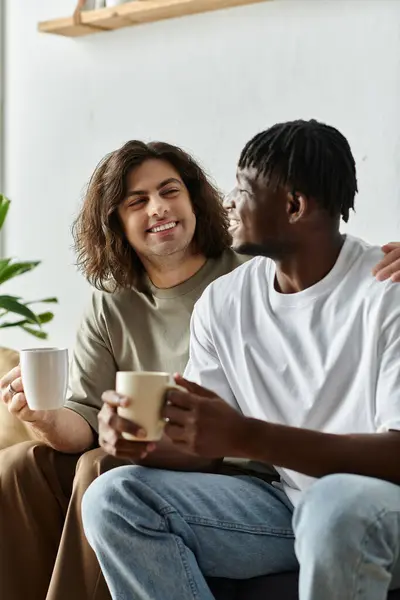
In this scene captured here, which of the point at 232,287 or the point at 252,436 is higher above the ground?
the point at 232,287

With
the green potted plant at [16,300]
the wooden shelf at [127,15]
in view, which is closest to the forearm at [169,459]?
the green potted plant at [16,300]

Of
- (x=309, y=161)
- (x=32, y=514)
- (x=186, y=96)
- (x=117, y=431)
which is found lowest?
(x=32, y=514)

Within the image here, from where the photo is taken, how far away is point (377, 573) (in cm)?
138

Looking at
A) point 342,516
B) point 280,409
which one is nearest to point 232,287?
point 280,409

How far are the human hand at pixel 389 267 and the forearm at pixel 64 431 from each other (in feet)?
2.63

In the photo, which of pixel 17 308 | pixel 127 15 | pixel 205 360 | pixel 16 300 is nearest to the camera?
pixel 205 360

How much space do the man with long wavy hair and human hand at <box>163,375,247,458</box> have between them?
534 mm

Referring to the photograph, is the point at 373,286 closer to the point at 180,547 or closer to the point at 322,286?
the point at 322,286

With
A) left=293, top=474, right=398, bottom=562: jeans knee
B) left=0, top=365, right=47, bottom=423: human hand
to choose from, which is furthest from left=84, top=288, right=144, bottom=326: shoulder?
left=293, top=474, right=398, bottom=562: jeans knee

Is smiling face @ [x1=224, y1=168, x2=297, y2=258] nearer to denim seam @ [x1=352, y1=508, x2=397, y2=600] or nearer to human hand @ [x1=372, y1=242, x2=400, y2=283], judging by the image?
human hand @ [x1=372, y1=242, x2=400, y2=283]

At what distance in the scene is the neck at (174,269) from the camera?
223 cm

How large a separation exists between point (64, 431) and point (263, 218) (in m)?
0.69

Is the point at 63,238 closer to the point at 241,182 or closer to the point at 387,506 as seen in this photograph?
the point at 241,182

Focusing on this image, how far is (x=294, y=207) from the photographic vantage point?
174cm
